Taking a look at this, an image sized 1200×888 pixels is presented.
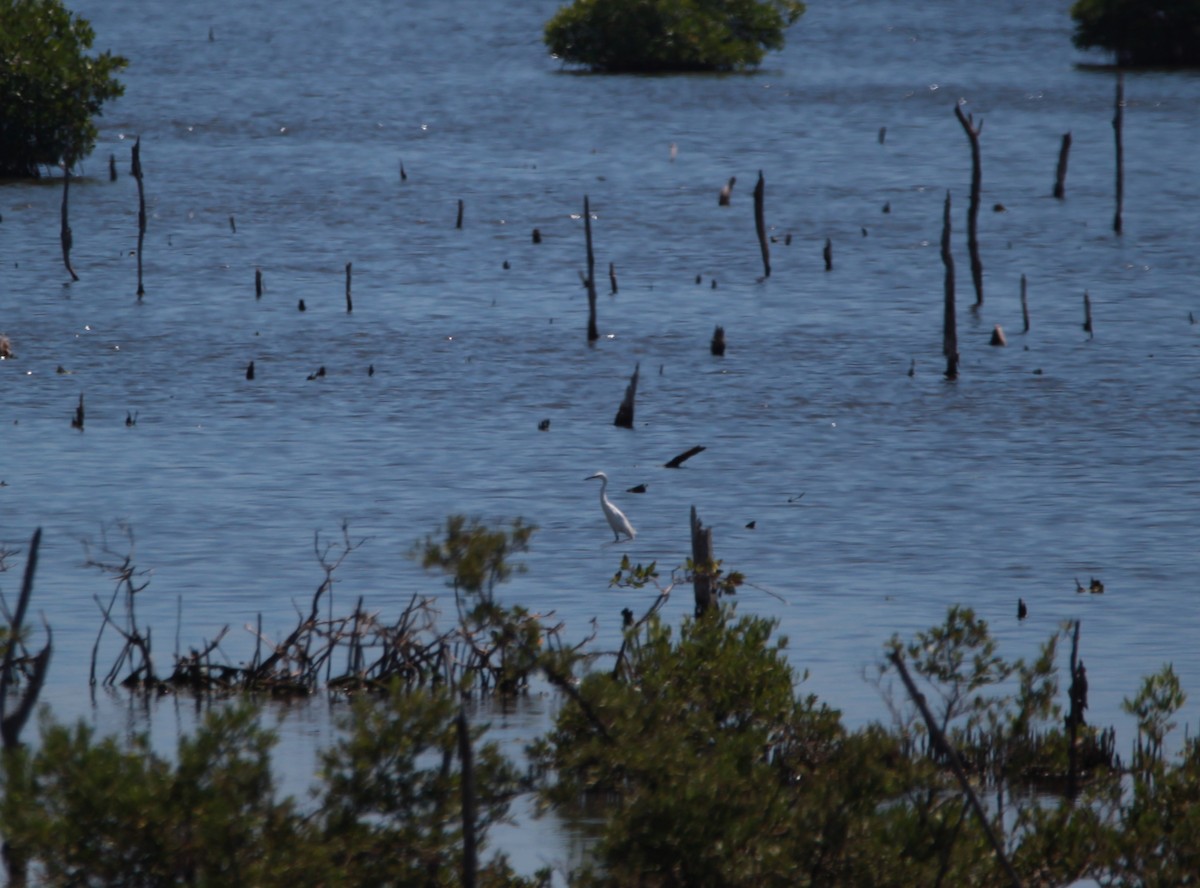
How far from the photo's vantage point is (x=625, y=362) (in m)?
36.2

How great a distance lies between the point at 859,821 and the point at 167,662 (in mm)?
8662

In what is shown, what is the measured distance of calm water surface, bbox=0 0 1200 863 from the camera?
20719 mm

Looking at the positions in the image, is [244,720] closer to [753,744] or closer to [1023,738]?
[753,744]

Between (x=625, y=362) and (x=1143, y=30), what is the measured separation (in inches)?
2027

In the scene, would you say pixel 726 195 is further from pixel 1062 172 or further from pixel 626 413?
pixel 626 413

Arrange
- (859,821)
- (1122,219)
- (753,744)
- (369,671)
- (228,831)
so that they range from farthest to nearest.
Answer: (1122,219) < (369,671) < (753,744) < (859,821) < (228,831)

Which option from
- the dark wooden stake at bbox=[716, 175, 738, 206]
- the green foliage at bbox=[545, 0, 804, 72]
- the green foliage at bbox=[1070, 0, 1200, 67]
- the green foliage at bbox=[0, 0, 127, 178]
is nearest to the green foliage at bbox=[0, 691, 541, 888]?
the green foliage at bbox=[0, 0, 127, 178]

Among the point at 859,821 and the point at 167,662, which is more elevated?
the point at 859,821

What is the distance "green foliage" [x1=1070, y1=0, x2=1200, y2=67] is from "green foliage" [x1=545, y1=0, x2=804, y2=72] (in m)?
12.5

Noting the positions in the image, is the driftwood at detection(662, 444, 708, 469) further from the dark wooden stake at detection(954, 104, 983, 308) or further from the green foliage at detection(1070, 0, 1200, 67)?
the green foliage at detection(1070, 0, 1200, 67)

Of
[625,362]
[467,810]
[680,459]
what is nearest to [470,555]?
[467,810]

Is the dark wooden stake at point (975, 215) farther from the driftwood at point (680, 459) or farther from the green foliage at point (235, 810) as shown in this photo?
the green foliage at point (235, 810)

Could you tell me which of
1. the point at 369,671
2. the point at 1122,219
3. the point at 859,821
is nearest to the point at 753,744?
the point at 859,821

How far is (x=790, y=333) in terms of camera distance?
39.3 meters
